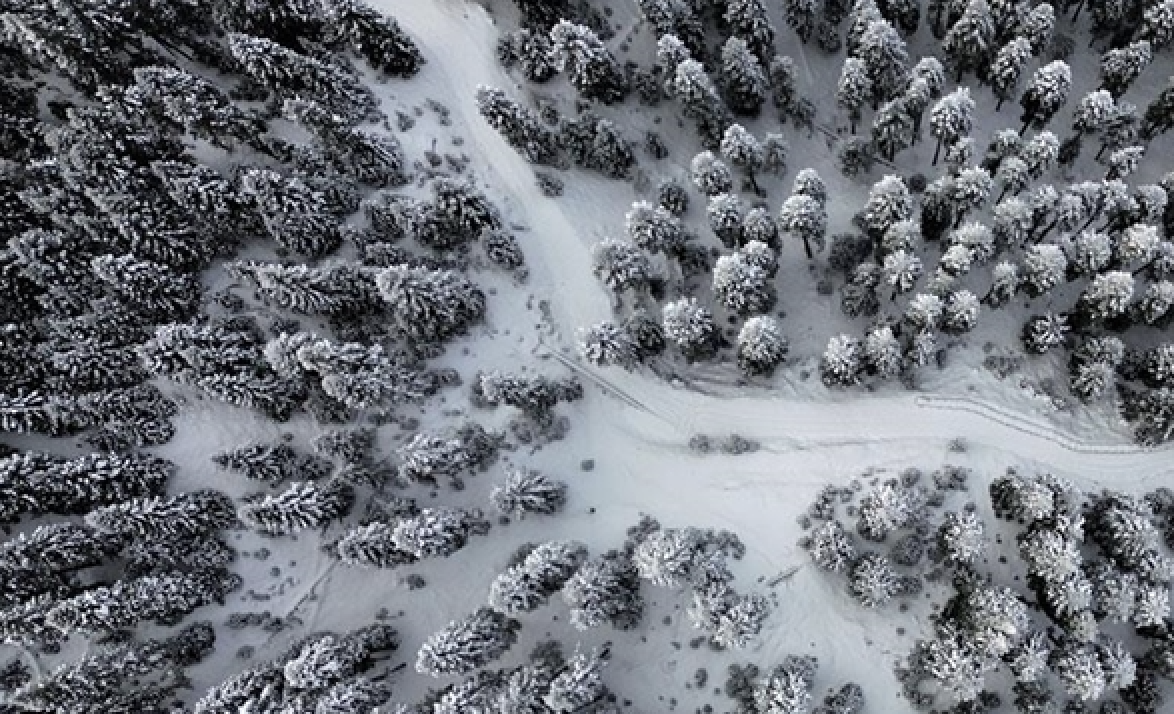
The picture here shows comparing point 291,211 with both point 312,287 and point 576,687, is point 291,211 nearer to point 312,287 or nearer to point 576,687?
point 312,287

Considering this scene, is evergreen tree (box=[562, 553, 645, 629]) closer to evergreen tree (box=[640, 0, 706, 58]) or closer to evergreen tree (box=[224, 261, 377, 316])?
evergreen tree (box=[224, 261, 377, 316])

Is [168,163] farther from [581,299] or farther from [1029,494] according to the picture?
[1029,494]

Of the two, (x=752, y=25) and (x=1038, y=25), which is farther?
(x=752, y=25)

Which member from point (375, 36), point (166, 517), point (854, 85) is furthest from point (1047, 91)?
point (166, 517)

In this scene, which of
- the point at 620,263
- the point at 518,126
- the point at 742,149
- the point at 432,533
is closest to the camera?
the point at 432,533

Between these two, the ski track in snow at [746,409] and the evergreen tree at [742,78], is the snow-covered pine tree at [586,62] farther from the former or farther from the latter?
the ski track in snow at [746,409]

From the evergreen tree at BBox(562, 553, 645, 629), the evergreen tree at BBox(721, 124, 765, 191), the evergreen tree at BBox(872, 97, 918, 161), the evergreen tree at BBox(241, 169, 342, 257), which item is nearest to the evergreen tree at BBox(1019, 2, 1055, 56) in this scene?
the evergreen tree at BBox(872, 97, 918, 161)

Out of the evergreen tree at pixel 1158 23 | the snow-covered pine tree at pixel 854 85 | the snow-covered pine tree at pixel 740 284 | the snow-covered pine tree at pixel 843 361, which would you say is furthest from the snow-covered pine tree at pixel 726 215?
the evergreen tree at pixel 1158 23
